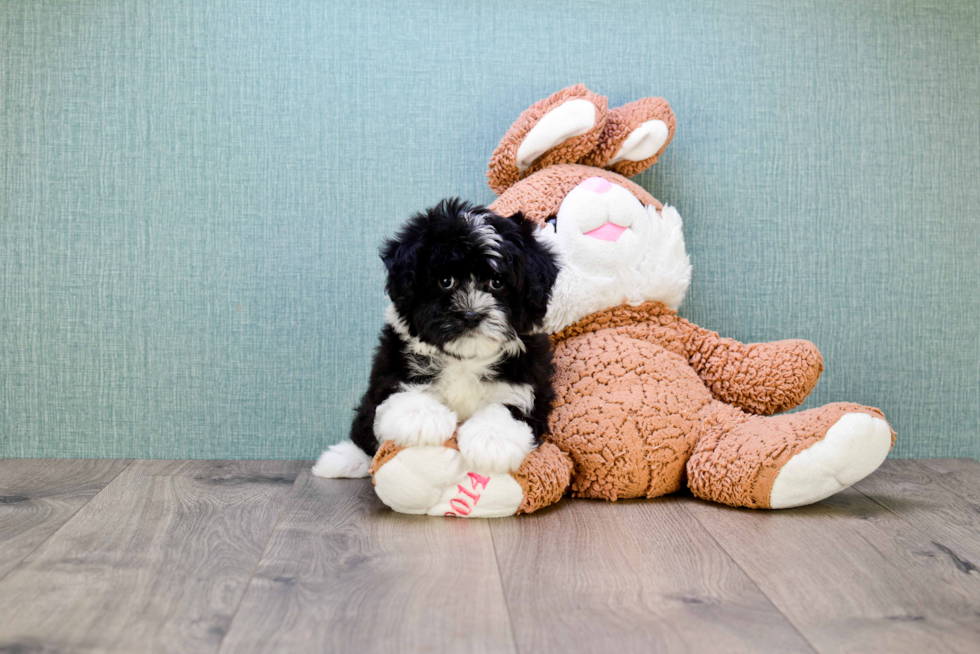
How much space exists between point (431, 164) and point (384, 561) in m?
1.09

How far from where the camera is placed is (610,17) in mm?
1978

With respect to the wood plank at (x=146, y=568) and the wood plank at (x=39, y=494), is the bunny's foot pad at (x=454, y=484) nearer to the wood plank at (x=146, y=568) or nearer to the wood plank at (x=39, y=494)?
the wood plank at (x=146, y=568)

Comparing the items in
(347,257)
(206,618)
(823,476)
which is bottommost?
(206,618)

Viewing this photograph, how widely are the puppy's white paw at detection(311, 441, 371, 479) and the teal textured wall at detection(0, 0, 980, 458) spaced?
0.17 metres

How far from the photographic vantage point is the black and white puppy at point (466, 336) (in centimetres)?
135

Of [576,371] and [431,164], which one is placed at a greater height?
[431,164]

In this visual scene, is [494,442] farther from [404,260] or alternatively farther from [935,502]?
[935,502]

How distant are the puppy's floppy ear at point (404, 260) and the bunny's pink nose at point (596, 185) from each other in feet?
1.51

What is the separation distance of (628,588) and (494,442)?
363 millimetres


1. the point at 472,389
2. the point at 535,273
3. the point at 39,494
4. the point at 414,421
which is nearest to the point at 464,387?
the point at 472,389

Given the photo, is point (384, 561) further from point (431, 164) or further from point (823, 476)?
point (431, 164)

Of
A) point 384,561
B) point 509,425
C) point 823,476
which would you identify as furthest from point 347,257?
point 823,476

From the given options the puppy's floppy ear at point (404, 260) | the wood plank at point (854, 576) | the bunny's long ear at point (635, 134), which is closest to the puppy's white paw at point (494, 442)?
the puppy's floppy ear at point (404, 260)

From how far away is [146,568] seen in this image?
1.20 metres
